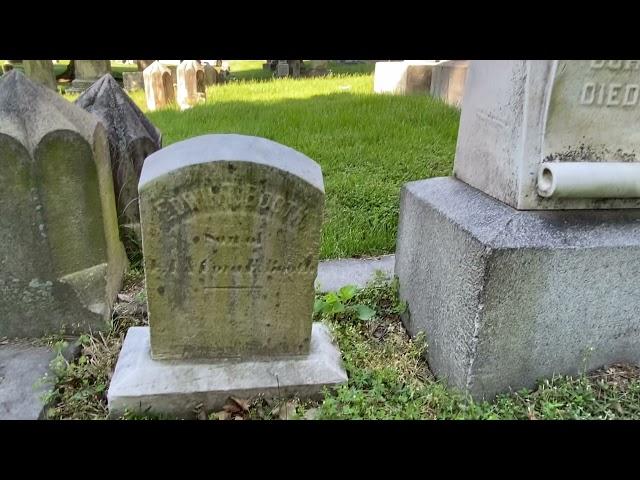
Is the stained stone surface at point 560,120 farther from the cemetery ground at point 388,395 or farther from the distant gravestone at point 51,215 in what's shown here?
the distant gravestone at point 51,215

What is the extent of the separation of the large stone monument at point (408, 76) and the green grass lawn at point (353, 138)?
4.05ft

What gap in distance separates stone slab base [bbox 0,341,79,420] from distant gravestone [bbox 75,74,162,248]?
0.95m

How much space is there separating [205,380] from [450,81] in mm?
5972

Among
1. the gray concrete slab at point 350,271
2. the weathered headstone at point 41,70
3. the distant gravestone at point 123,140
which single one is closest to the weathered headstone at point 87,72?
the weathered headstone at point 41,70

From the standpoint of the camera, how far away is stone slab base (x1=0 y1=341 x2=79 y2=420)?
6.89 ft

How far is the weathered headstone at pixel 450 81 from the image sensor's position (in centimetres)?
667

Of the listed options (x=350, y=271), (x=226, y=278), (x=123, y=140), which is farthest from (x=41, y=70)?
(x=226, y=278)

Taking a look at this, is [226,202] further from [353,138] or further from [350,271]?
[353,138]

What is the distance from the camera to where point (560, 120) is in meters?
2.04

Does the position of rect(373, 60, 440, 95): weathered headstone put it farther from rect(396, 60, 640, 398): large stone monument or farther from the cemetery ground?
the cemetery ground

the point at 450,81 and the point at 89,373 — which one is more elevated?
the point at 450,81

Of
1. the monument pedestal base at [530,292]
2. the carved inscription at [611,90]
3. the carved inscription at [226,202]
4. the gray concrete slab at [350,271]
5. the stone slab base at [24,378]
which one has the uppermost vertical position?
the carved inscription at [611,90]

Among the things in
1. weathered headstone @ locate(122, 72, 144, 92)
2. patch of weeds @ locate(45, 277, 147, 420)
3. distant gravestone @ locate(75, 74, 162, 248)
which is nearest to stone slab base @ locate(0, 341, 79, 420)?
patch of weeds @ locate(45, 277, 147, 420)

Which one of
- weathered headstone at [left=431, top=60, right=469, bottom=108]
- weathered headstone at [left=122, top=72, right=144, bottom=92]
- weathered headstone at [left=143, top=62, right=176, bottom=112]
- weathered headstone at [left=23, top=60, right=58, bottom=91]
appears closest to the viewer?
weathered headstone at [left=431, top=60, right=469, bottom=108]
